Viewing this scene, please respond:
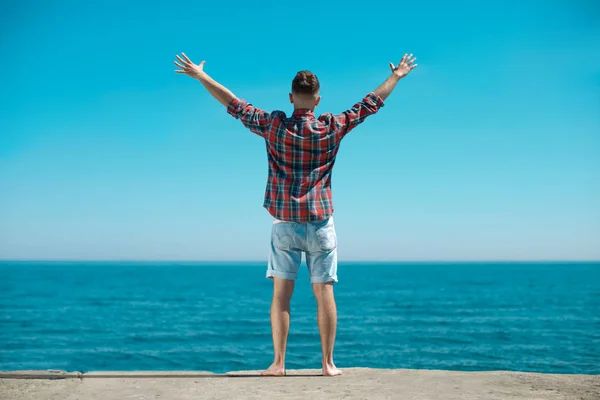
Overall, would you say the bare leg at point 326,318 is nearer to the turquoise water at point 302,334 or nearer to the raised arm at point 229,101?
the raised arm at point 229,101

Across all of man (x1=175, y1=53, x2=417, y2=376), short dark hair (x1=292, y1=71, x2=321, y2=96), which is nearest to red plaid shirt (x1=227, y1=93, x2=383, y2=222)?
man (x1=175, y1=53, x2=417, y2=376)

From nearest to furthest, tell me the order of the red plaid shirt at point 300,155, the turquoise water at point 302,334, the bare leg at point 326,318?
the red plaid shirt at point 300,155 → the bare leg at point 326,318 → the turquoise water at point 302,334

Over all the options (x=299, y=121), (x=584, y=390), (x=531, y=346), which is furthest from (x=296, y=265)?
(x=531, y=346)

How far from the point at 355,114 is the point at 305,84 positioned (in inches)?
17.7

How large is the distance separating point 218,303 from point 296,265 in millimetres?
52381

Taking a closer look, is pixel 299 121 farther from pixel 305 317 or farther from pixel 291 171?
pixel 305 317

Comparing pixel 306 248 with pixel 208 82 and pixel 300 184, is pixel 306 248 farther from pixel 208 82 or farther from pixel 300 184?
pixel 208 82

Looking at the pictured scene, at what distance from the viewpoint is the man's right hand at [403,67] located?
14.1ft

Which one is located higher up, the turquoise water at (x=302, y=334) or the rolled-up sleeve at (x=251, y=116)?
the rolled-up sleeve at (x=251, y=116)

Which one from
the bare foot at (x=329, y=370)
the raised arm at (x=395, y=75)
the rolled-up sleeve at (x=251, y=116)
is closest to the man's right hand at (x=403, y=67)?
the raised arm at (x=395, y=75)

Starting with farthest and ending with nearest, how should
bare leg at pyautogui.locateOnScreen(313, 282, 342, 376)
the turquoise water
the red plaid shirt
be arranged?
1. the turquoise water
2. bare leg at pyautogui.locateOnScreen(313, 282, 342, 376)
3. the red plaid shirt

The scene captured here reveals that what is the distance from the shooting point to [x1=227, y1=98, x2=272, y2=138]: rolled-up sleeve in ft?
13.2

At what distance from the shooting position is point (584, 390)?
3.50 m

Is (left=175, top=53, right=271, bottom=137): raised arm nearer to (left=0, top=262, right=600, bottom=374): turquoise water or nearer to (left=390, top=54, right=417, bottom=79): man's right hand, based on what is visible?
(left=390, top=54, right=417, bottom=79): man's right hand
